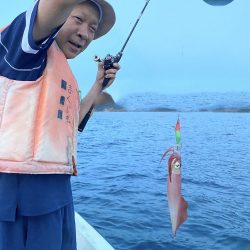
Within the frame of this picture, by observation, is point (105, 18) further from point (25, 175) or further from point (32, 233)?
point (32, 233)

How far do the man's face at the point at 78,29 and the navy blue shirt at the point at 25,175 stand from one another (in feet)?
1.08

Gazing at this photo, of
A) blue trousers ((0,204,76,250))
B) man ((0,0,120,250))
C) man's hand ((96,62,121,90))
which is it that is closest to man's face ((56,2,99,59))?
man ((0,0,120,250))

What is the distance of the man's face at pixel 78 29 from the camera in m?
2.15

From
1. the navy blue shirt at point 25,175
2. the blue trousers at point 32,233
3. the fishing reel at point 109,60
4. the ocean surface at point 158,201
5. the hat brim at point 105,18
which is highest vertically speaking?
the hat brim at point 105,18

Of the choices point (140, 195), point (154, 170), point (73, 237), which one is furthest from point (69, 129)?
point (154, 170)

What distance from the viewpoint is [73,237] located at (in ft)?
7.40

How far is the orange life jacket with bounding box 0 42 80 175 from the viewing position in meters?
1.85

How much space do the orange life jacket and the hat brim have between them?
524 mm

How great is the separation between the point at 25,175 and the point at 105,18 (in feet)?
4.54

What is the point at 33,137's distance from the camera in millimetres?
1898

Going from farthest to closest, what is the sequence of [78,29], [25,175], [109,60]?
[109,60] → [78,29] → [25,175]

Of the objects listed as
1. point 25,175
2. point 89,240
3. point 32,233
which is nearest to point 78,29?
point 25,175

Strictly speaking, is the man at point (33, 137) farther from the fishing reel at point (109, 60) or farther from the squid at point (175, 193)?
the squid at point (175, 193)

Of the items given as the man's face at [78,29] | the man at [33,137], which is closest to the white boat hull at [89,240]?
the man at [33,137]
